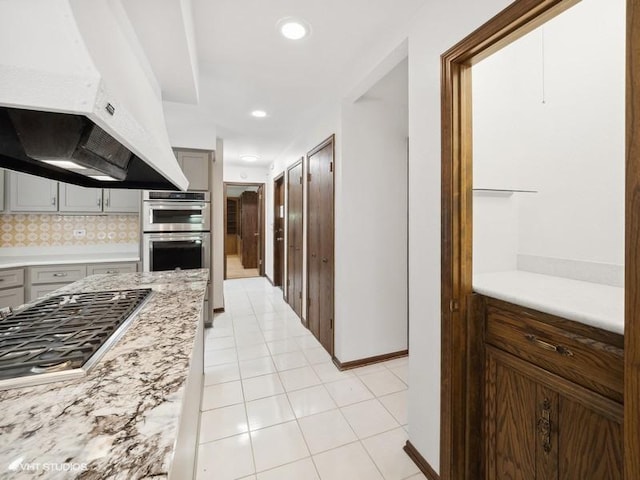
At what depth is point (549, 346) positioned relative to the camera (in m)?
1.04

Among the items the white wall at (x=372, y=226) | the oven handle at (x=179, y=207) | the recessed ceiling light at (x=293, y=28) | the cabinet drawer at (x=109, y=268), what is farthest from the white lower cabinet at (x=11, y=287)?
the recessed ceiling light at (x=293, y=28)

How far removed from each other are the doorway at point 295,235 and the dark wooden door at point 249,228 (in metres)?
3.22

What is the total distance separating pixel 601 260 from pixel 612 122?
656mm

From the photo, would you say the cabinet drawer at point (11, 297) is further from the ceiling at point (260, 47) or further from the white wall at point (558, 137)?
the white wall at point (558, 137)

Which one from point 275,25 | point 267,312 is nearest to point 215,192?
point 267,312

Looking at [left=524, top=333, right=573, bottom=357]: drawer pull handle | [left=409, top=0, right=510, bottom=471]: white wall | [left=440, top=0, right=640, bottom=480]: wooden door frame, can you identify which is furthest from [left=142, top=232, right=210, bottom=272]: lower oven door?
[left=524, top=333, right=573, bottom=357]: drawer pull handle

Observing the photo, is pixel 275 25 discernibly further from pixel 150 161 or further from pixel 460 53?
pixel 150 161

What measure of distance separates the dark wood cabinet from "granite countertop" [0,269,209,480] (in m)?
1.21

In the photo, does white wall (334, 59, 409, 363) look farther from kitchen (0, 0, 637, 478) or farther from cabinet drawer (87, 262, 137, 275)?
cabinet drawer (87, 262, 137, 275)

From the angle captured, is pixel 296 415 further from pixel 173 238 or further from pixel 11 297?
pixel 11 297

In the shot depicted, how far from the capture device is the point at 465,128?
1.33 metres

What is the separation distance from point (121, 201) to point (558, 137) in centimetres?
408

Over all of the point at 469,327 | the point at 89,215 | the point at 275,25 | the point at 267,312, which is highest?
the point at 275,25

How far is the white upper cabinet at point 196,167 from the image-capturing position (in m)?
3.44
